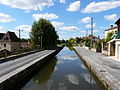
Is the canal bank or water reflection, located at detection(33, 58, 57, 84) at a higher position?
the canal bank

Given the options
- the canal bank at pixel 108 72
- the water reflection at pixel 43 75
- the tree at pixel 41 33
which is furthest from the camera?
the tree at pixel 41 33

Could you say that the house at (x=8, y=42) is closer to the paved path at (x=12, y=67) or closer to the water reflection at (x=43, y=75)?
the paved path at (x=12, y=67)

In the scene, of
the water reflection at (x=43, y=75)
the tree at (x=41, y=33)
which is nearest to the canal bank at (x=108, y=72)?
the water reflection at (x=43, y=75)

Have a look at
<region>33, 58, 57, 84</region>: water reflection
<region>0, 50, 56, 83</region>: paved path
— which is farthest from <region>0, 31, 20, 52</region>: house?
<region>33, 58, 57, 84</region>: water reflection

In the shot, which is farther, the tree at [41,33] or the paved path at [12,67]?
the tree at [41,33]

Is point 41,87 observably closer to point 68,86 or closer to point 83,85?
point 68,86

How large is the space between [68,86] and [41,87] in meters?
2.34

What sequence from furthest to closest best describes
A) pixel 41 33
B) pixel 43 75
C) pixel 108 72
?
pixel 41 33
pixel 43 75
pixel 108 72

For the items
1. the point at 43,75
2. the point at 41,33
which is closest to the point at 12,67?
the point at 43,75

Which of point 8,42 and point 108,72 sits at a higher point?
point 8,42

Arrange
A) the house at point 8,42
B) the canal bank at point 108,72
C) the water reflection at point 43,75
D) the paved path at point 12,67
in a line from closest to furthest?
the canal bank at point 108,72 → the paved path at point 12,67 → the water reflection at point 43,75 → the house at point 8,42

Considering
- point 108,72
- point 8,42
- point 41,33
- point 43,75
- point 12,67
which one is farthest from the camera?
point 41,33

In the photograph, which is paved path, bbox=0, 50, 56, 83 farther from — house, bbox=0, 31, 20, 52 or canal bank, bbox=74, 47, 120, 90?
house, bbox=0, 31, 20, 52

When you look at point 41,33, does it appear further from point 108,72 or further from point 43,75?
point 108,72
